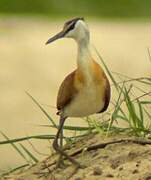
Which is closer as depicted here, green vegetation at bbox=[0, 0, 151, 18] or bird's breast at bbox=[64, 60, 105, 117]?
bird's breast at bbox=[64, 60, 105, 117]

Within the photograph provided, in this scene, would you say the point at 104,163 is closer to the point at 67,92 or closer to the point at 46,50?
the point at 67,92

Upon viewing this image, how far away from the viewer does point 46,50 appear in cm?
1923

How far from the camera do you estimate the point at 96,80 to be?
5.18 m

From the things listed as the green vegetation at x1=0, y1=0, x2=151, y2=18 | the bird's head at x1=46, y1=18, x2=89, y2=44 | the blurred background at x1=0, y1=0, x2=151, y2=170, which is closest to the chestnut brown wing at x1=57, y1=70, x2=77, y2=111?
the bird's head at x1=46, y1=18, x2=89, y2=44

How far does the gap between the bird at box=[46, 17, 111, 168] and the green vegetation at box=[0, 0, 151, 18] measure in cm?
1735

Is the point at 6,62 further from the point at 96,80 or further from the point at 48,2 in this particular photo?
the point at 96,80

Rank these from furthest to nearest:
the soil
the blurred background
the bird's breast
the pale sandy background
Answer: the blurred background < the pale sandy background < the bird's breast < the soil

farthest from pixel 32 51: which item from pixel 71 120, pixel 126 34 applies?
pixel 71 120

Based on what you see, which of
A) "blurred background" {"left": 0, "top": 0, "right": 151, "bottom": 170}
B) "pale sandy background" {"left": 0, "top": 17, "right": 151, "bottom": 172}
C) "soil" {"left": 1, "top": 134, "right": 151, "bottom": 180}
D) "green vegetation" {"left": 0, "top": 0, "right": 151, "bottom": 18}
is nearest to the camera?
"soil" {"left": 1, "top": 134, "right": 151, "bottom": 180}

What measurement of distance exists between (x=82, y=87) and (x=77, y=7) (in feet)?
58.4

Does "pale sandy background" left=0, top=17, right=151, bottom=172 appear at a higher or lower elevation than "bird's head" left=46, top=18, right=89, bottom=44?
lower

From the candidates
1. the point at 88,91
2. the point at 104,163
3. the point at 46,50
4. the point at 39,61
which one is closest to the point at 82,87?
the point at 88,91

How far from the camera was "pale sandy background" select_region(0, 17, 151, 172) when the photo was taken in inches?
556

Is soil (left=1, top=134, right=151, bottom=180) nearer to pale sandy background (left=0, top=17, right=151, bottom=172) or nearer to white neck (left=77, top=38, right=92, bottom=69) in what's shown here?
white neck (left=77, top=38, right=92, bottom=69)
